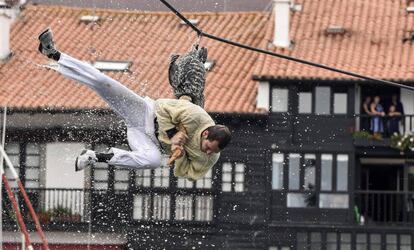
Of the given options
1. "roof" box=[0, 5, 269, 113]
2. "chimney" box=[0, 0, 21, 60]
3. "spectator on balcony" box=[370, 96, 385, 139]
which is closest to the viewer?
"spectator on balcony" box=[370, 96, 385, 139]

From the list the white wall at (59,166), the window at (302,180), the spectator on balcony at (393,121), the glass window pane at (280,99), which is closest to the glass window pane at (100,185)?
the white wall at (59,166)

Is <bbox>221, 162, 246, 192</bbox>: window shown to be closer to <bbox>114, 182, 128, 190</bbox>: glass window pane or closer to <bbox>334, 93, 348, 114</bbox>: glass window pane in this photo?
<bbox>114, 182, 128, 190</bbox>: glass window pane

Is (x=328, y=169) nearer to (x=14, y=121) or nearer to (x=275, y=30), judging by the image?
(x=275, y=30)

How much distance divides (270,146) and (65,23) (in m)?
10.6

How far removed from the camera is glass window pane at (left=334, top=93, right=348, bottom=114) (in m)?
81.1

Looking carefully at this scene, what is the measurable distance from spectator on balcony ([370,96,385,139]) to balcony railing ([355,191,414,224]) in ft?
7.39

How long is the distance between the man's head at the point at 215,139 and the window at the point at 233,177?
168ft

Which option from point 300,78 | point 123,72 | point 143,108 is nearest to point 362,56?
point 300,78

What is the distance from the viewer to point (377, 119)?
8062cm

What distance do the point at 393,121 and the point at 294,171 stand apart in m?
4.42

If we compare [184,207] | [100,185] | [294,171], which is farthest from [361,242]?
[100,185]

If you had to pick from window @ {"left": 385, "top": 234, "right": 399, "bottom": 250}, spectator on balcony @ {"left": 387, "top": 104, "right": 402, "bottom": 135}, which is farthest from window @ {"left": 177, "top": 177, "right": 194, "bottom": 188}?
spectator on balcony @ {"left": 387, "top": 104, "right": 402, "bottom": 135}

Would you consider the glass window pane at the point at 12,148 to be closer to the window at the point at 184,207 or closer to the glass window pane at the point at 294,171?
the window at the point at 184,207

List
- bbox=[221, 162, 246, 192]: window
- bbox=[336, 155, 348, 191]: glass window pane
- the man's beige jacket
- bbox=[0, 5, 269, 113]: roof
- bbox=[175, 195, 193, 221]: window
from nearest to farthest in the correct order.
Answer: the man's beige jacket
bbox=[0, 5, 269, 113]: roof
bbox=[336, 155, 348, 191]: glass window pane
bbox=[221, 162, 246, 192]: window
bbox=[175, 195, 193, 221]: window
